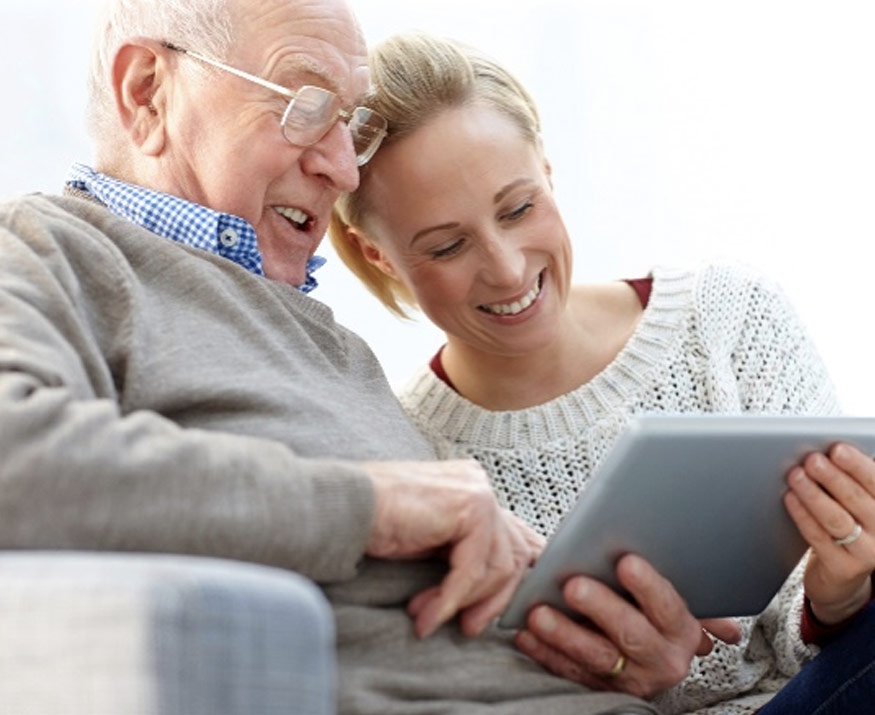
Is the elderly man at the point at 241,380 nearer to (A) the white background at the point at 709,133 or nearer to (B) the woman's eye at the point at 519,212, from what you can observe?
(B) the woman's eye at the point at 519,212

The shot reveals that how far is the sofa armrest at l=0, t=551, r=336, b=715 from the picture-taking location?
2.80 ft

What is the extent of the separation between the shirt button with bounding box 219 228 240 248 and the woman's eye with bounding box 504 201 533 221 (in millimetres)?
481

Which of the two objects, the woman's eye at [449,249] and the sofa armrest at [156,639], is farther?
the woman's eye at [449,249]

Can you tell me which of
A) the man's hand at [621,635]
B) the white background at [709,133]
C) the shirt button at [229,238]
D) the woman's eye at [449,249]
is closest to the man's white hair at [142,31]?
the shirt button at [229,238]

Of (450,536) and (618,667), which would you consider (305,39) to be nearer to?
(450,536)

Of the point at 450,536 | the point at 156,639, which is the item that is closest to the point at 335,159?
the point at 450,536

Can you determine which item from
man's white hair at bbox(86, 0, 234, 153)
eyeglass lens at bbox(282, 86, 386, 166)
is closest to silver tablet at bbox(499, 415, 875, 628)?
eyeglass lens at bbox(282, 86, 386, 166)

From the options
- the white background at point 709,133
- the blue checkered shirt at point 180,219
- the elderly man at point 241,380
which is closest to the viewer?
the elderly man at point 241,380

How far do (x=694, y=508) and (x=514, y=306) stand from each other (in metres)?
0.68

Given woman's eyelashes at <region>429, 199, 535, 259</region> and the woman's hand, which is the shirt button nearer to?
woman's eyelashes at <region>429, 199, 535, 259</region>

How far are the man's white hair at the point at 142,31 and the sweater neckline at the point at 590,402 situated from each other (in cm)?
67

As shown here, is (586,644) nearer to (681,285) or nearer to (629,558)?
(629,558)

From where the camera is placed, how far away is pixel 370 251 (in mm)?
2193

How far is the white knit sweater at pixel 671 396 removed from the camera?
2.02 metres
